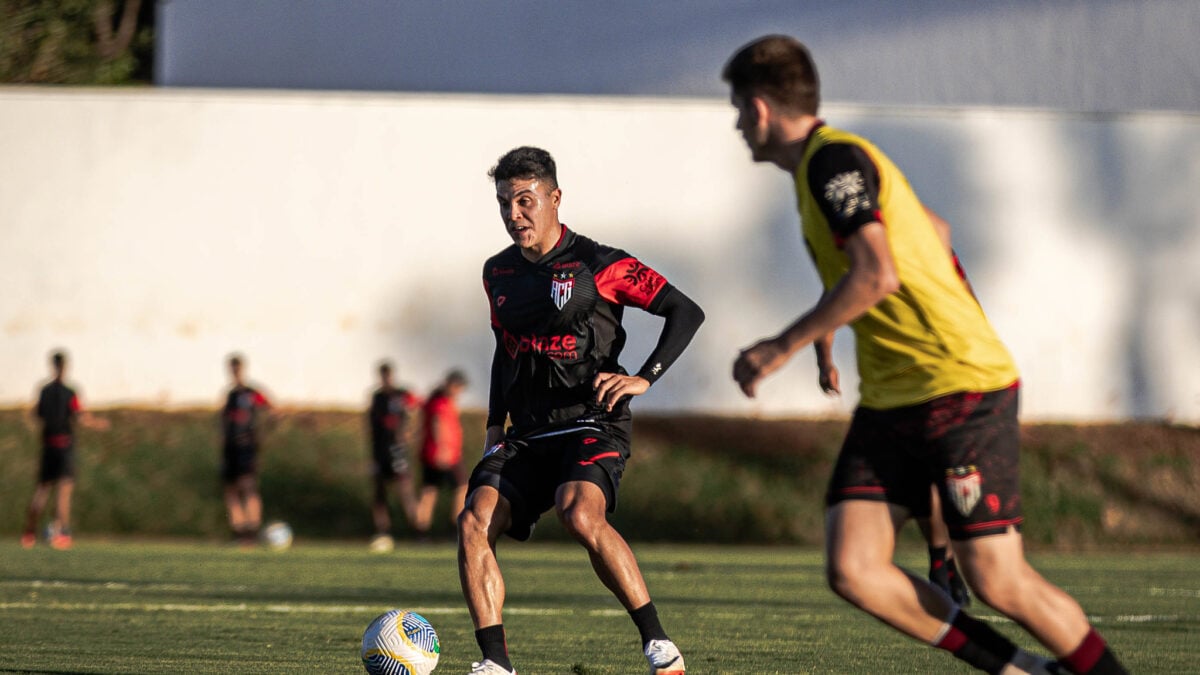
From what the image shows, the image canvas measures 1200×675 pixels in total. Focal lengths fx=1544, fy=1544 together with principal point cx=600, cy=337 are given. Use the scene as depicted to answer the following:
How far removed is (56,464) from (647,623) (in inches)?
566

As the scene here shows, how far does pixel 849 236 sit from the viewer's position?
4301 mm

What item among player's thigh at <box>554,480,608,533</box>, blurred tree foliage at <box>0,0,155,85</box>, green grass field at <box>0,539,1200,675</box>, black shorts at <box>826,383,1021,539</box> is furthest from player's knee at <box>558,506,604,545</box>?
blurred tree foliage at <box>0,0,155,85</box>

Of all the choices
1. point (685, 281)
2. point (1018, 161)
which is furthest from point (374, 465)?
point (1018, 161)

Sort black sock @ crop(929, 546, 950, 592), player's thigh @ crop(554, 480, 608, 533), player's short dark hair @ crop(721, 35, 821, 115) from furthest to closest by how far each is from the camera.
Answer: black sock @ crop(929, 546, 950, 592) < player's thigh @ crop(554, 480, 608, 533) < player's short dark hair @ crop(721, 35, 821, 115)

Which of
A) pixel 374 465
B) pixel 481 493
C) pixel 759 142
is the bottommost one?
pixel 374 465

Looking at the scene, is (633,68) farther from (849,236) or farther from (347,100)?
(849,236)

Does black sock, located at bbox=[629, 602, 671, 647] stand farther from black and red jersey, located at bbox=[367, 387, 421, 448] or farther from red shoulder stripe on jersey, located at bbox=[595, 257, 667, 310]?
black and red jersey, located at bbox=[367, 387, 421, 448]

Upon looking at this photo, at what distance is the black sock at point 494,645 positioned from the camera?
18.8 ft

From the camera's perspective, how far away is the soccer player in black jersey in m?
5.83

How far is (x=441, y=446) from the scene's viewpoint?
18.9 meters

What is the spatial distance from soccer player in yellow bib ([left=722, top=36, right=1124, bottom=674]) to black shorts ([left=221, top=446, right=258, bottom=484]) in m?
15.0

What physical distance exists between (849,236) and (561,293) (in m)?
2.04

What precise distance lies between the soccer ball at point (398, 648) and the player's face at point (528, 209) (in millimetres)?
1586

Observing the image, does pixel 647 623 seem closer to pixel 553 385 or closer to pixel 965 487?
pixel 553 385
